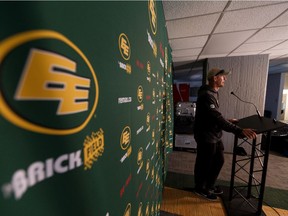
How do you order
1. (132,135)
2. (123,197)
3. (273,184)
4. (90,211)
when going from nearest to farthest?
(90,211) < (123,197) < (132,135) < (273,184)

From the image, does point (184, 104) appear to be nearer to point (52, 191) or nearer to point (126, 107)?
point (126, 107)

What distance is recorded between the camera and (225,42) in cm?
255

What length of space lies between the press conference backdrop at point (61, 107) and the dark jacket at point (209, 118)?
1403mm

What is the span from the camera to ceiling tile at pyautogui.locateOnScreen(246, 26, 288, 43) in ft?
6.74

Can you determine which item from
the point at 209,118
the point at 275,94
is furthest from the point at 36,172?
the point at 275,94

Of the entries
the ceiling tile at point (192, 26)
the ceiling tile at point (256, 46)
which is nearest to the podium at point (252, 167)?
the ceiling tile at point (192, 26)

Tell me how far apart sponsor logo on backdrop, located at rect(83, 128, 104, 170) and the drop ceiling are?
57.8 inches

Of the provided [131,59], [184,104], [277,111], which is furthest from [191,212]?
[277,111]

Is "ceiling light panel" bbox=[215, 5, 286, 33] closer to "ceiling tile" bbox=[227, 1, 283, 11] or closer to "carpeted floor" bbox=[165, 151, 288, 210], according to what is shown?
"ceiling tile" bbox=[227, 1, 283, 11]

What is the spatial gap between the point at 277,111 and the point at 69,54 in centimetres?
720

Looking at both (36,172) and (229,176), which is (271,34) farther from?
(36,172)

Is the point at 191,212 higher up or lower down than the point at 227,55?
lower down

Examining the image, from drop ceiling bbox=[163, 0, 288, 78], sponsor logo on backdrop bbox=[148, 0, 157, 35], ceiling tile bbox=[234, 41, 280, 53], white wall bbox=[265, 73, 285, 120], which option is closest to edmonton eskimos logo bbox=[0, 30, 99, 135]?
sponsor logo on backdrop bbox=[148, 0, 157, 35]

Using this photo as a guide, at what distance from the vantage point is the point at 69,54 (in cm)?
31
